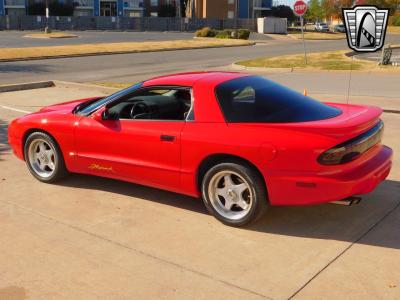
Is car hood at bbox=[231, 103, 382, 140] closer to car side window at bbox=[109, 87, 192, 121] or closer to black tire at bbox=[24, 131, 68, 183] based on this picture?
car side window at bbox=[109, 87, 192, 121]

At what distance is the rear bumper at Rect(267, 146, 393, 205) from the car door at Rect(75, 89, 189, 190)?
3.52 ft

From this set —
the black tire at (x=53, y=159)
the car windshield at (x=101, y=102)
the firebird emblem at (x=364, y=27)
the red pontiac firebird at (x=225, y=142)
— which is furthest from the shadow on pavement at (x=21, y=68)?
the firebird emblem at (x=364, y=27)

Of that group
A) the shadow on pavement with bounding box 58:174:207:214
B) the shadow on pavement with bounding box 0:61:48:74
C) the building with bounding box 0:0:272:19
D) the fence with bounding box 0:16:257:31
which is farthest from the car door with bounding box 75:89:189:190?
the building with bounding box 0:0:272:19

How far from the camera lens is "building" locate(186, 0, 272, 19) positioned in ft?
290

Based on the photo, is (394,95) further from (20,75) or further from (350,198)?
(20,75)

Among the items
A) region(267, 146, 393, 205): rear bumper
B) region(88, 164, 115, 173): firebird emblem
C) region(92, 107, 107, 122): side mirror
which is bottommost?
region(88, 164, 115, 173): firebird emblem

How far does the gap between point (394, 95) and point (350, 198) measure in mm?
9811

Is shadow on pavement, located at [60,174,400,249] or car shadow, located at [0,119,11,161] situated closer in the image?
shadow on pavement, located at [60,174,400,249]

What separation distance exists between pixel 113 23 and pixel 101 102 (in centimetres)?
7054

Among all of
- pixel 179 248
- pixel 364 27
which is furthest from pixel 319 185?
pixel 364 27

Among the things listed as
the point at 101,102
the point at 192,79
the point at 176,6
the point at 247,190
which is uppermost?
the point at 176,6

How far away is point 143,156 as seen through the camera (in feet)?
16.9

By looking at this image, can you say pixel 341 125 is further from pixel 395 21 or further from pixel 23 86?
pixel 395 21

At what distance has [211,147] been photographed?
15.2 feet
